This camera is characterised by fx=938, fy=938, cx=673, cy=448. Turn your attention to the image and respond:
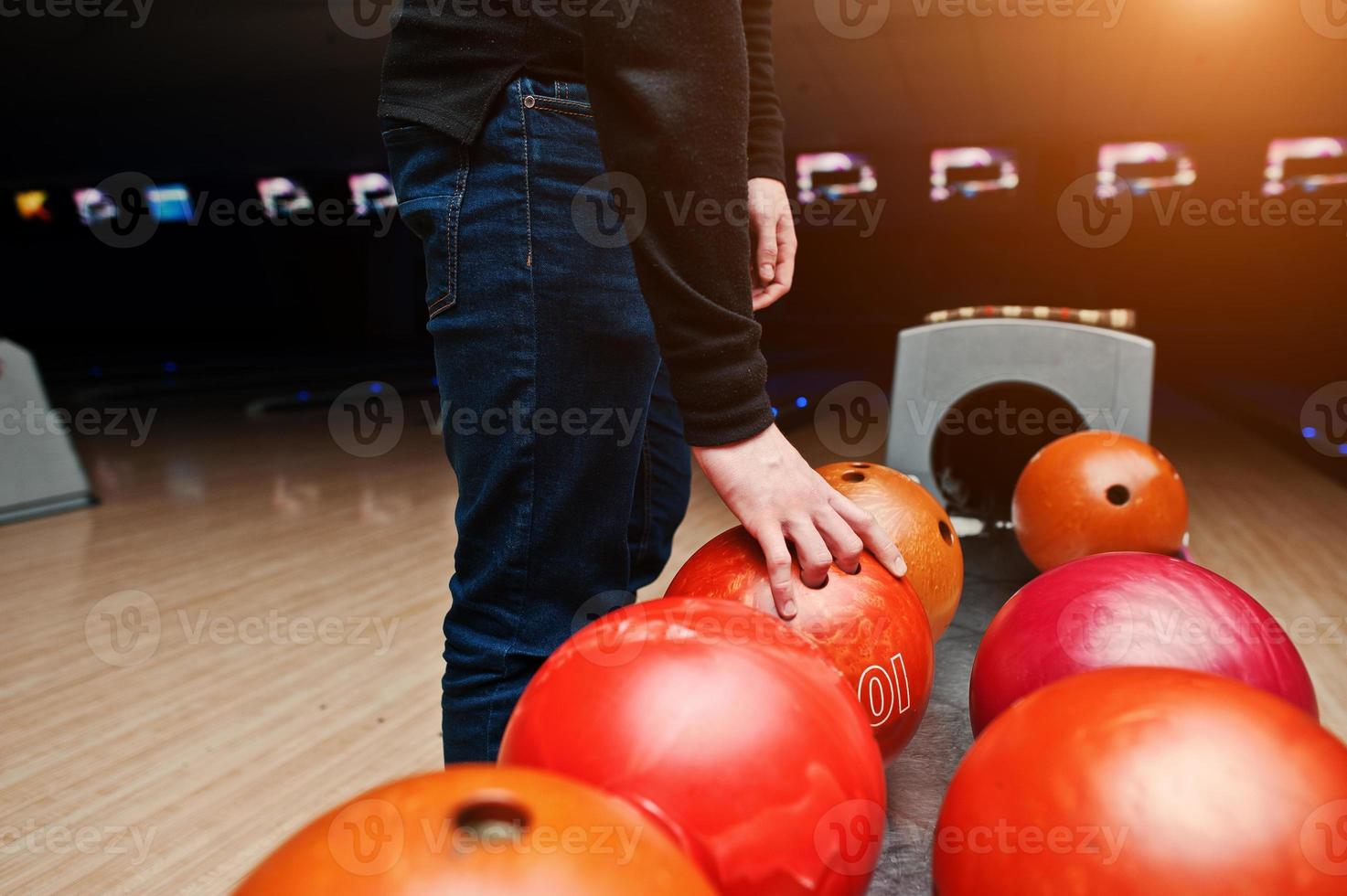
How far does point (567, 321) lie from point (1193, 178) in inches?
339

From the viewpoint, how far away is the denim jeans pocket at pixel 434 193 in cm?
69

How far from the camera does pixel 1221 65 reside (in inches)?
232

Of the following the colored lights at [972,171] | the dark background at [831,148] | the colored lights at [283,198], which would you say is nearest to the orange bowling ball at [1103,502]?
the dark background at [831,148]

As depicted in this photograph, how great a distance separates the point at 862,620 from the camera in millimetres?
691

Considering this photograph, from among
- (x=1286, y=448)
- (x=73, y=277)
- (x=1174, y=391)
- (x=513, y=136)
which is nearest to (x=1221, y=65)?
(x=1174, y=391)

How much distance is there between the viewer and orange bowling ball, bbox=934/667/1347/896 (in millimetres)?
411

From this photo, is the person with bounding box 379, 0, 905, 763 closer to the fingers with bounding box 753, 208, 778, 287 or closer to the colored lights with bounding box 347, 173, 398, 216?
the fingers with bounding box 753, 208, 778, 287

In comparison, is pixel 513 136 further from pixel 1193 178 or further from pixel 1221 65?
pixel 1193 178

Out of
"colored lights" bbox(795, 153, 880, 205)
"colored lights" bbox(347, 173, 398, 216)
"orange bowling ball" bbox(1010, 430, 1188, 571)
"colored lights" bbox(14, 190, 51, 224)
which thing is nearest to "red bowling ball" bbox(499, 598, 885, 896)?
"orange bowling ball" bbox(1010, 430, 1188, 571)

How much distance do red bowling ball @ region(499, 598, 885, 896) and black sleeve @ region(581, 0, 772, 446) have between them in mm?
160

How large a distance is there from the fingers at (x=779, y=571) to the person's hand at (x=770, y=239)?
0.32 metres

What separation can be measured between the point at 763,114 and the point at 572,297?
353mm

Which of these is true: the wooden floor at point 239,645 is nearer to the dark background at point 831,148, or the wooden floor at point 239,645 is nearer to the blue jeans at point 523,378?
the blue jeans at point 523,378

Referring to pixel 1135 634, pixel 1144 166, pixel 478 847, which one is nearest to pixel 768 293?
pixel 1135 634
